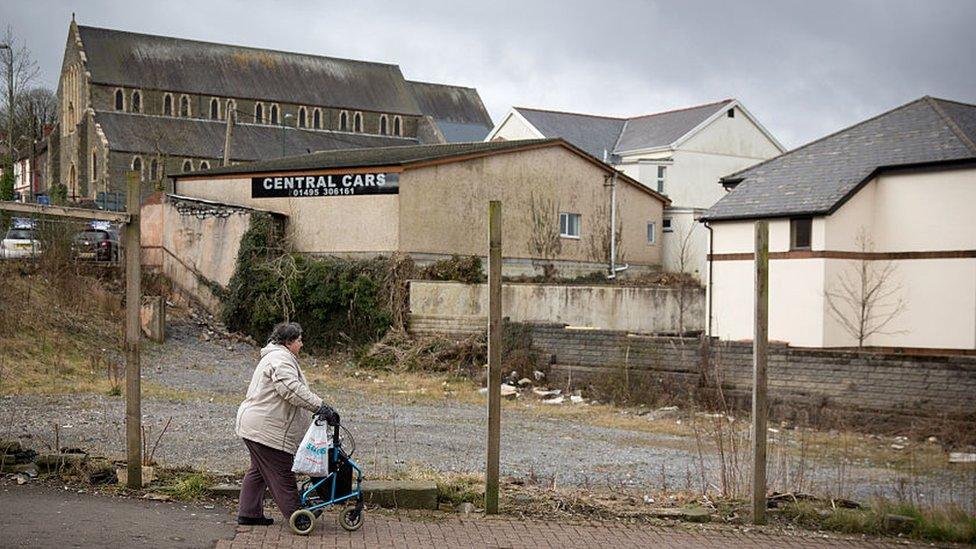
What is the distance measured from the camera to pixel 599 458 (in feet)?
53.4

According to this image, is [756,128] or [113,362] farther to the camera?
[756,128]

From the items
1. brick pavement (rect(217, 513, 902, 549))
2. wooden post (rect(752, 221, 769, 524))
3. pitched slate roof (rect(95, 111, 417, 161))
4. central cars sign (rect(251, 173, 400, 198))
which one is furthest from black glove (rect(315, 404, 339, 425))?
pitched slate roof (rect(95, 111, 417, 161))

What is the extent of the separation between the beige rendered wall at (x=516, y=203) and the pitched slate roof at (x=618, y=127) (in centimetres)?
1292

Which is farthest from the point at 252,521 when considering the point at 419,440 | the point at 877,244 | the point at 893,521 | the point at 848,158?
the point at 848,158

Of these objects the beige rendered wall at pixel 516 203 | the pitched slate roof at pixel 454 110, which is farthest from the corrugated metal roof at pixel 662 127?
the pitched slate roof at pixel 454 110

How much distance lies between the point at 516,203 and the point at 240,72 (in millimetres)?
48263

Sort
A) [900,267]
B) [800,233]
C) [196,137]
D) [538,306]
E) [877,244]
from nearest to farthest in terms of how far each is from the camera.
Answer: [900,267] → [800,233] → [877,244] → [538,306] → [196,137]

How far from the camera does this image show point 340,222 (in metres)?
34.8

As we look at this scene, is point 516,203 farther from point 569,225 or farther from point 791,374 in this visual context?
point 791,374

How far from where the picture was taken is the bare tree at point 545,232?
1470 inches

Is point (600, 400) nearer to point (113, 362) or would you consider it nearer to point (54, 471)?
point (113, 362)

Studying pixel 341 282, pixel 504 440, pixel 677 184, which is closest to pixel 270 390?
pixel 504 440

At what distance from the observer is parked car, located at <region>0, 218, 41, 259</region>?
30.0 metres

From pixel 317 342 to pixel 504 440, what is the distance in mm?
15701
